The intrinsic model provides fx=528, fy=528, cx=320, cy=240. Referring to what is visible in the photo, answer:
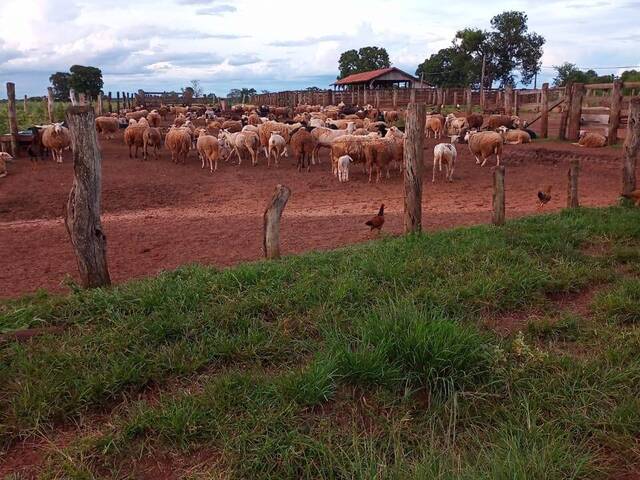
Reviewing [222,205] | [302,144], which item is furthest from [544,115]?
[222,205]

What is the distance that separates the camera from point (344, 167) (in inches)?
566

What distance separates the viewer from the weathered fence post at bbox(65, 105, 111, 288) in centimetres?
483

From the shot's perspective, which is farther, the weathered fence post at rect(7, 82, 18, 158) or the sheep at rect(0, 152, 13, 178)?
the weathered fence post at rect(7, 82, 18, 158)

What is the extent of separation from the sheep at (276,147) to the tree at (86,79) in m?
44.4

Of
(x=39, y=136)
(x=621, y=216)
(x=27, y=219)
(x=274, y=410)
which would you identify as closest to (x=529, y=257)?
(x=621, y=216)

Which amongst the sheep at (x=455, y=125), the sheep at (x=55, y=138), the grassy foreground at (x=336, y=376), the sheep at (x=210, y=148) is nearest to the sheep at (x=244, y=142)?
the sheep at (x=210, y=148)

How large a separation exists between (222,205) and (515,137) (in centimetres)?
1236

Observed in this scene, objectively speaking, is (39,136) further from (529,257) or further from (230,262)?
(529,257)

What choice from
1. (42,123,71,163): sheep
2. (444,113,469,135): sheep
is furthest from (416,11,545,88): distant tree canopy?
(42,123,71,163): sheep

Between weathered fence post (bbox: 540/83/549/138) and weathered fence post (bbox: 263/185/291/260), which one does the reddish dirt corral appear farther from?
weathered fence post (bbox: 540/83/549/138)

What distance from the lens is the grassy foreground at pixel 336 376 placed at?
109 inches

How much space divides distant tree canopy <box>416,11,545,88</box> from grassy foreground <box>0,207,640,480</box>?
5604cm

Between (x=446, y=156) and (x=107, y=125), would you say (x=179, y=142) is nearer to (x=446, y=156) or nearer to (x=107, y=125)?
(x=107, y=125)

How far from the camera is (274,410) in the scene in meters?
3.08
